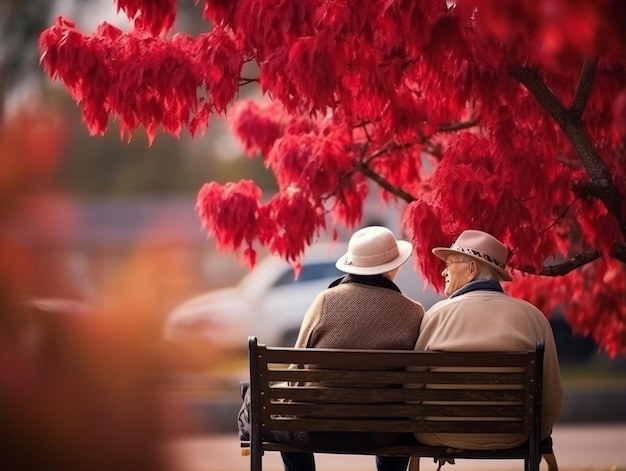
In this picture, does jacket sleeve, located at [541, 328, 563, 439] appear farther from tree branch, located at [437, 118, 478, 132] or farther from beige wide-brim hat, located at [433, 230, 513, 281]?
tree branch, located at [437, 118, 478, 132]

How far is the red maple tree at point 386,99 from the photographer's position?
4.74 meters

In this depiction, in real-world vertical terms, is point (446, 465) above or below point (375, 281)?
below

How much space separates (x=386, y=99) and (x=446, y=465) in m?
5.15

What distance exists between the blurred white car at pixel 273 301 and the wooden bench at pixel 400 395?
36.0ft

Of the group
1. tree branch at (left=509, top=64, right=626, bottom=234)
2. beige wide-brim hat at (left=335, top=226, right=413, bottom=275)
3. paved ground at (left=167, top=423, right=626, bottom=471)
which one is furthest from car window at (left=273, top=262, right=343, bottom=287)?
beige wide-brim hat at (left=335, top=226, right=413, bottom=275)

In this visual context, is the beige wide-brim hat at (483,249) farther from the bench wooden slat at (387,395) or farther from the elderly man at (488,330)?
the bench wooden slat at (387,395)

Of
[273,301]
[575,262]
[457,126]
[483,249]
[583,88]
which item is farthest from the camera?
[273,301]

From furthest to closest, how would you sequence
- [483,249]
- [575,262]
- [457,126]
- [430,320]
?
[457,126], [575,262], [483,249], [430,320]

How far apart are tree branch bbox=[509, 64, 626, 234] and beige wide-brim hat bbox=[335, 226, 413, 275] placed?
85 centimetres

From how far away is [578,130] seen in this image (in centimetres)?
498

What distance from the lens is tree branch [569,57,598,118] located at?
195 inches

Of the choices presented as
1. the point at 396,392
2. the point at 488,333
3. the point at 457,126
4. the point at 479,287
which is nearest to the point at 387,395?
the point at 396,392

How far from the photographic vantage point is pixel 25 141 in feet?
71.6

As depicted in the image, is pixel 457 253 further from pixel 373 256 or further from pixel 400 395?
pixel 400 395
